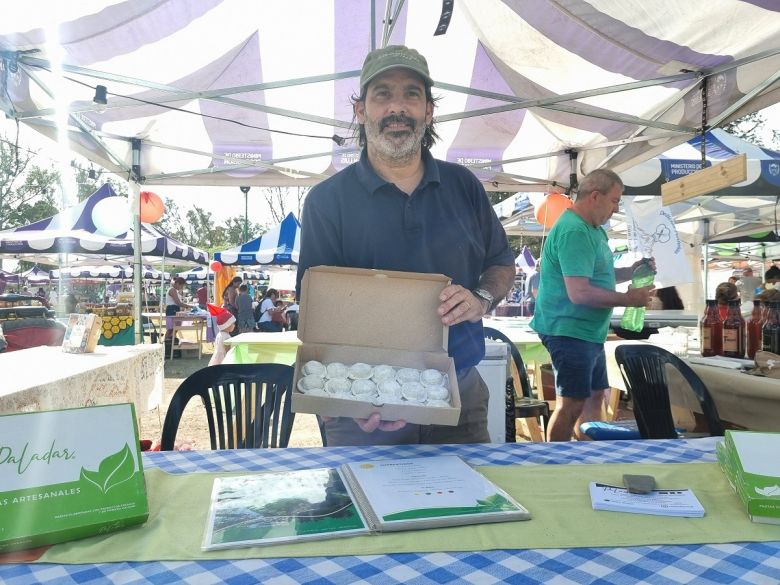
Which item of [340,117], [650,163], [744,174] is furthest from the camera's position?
[650,163]

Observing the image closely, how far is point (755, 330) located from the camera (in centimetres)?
270

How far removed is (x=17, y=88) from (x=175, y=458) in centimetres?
305

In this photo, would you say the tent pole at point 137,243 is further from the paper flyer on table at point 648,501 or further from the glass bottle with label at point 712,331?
the paper flyer on table at point 648,501

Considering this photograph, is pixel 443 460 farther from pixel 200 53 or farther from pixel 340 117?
pixel 340 117

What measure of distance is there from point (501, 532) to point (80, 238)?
1104 cm

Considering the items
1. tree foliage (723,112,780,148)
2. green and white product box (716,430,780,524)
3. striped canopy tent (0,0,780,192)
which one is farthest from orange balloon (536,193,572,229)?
tree foliage (723,112,780,148)

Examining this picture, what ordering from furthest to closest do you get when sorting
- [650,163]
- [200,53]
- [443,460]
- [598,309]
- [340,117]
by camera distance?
[650,163], [340,117], [200,53], [598,309], [443,460]

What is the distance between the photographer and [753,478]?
39.7 inches

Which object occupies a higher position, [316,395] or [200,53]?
[200,53]

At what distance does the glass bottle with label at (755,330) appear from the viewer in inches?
103

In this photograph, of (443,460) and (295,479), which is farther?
(443,460)

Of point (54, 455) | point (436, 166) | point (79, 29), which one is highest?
point (79, 29)

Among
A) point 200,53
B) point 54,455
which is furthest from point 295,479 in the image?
point 200,53

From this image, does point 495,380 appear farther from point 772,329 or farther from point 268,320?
point 268,320
